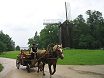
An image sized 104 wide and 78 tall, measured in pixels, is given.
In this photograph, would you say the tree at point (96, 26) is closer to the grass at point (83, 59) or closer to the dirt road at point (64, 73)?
the grass at point (83, 59)

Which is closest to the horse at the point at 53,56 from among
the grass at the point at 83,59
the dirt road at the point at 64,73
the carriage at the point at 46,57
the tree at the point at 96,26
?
the carriage at the point at 46,57

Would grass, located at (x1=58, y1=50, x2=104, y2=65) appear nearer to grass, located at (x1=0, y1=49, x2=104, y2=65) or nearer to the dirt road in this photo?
grass, located at (x1=0, y1=49, x2=104, y2=65)

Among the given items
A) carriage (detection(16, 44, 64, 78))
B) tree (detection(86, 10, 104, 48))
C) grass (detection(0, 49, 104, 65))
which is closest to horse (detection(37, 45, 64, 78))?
carriage (detection(16, 44, 64, 78))

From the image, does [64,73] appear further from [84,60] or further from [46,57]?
[84,60]

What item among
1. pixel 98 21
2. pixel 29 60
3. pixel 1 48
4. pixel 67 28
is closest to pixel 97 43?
pixel 98 21

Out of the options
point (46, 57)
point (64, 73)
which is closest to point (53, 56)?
point (46, 57)

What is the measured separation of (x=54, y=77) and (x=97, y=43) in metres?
90.8

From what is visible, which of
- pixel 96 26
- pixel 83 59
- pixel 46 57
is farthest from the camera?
pixel 96 26

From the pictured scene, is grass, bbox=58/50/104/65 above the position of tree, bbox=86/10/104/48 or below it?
below

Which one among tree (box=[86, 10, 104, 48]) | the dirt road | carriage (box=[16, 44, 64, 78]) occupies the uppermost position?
tree (box=[86, 10, 104, 48])

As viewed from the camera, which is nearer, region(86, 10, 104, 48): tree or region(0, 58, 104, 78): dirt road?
region(0, 58, 104, 78): dirt road

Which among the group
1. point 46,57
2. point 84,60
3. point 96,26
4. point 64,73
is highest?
point 96,26

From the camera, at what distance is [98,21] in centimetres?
12812

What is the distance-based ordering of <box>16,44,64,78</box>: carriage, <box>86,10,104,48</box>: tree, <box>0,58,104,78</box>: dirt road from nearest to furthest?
<box>16,44,64,78</box>: carriage, <box>0,58,104,78</box>: dirt road, <box>86,10,104,48</box>: tree
